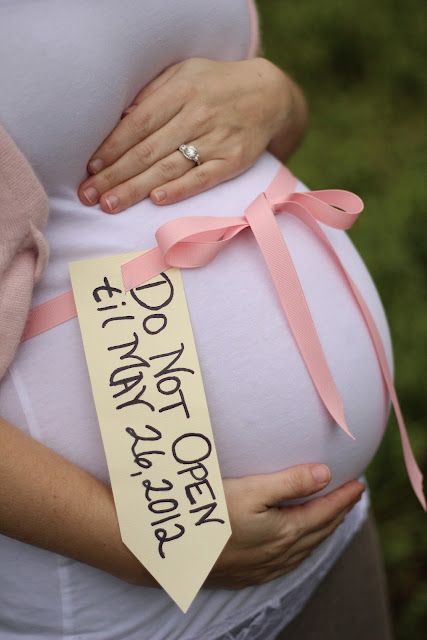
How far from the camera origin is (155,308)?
34.8 inches

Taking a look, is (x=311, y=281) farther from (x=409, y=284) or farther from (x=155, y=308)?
(x=409, y=284)

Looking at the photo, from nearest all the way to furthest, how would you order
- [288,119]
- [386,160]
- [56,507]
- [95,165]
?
[56,507]
[95,165]
[288,119]
[386,160]

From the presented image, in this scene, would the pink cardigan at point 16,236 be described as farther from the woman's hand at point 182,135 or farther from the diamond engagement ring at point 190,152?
the diamond engagement ring at point 190,152

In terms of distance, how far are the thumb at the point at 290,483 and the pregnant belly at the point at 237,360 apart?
0.02m

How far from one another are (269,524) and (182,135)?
44 cm

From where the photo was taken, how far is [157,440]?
2.82ft

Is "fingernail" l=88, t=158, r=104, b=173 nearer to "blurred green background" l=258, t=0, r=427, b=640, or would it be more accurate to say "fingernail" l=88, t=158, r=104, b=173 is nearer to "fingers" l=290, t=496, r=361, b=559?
"fingers" l=290, t=496, r=361, b=559

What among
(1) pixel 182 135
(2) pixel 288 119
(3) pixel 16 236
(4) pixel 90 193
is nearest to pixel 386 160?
(2) pixel 288 119

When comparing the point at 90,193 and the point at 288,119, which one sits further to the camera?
the point at 288,119

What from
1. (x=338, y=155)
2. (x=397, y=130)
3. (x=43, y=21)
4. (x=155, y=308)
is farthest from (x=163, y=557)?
(x=397, y=130)

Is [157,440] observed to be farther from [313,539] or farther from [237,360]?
[313,539]

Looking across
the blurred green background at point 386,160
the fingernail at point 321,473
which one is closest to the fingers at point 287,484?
the fingernail at point 321,473

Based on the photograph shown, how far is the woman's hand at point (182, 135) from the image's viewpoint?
0.94m

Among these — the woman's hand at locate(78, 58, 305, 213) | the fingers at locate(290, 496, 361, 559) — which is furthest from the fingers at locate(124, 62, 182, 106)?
the fingers at locate(290, 496, 361, 559)
